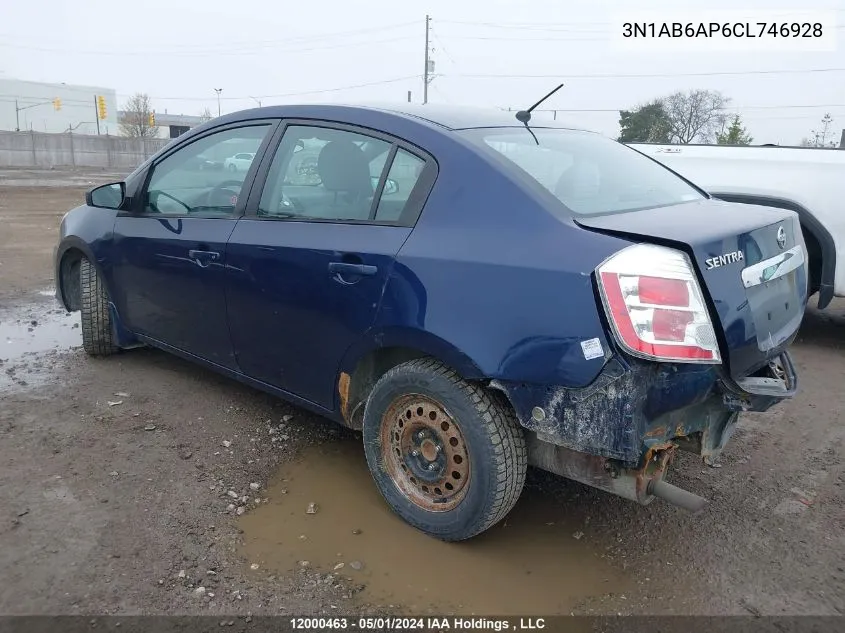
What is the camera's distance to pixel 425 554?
272 cm

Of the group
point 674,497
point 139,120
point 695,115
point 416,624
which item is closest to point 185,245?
point 416,624

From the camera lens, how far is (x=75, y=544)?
2.68m

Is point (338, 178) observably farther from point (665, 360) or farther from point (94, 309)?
point (94, 309)

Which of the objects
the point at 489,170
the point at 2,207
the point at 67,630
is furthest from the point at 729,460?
the point at 2,207

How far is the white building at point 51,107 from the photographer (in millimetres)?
80688

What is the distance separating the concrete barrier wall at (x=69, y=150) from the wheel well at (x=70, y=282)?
41470 mm

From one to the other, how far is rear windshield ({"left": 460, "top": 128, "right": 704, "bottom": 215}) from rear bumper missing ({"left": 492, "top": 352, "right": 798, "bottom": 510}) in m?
0.69

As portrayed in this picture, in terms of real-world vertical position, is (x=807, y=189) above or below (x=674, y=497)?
above

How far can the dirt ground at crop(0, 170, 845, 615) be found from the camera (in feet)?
8.06

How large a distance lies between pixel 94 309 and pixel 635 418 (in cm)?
378

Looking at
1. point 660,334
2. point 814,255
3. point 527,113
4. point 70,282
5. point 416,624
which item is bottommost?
point 416,624

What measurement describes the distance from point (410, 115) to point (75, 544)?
225cm

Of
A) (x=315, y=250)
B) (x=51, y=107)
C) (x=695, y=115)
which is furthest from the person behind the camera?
(x=51, y=107)

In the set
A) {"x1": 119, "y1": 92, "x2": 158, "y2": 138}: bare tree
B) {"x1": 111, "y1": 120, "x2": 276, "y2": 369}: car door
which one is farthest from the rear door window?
{"x1": 119, "y1": 92, "x2": 158, "y2": 138}: bare tree
